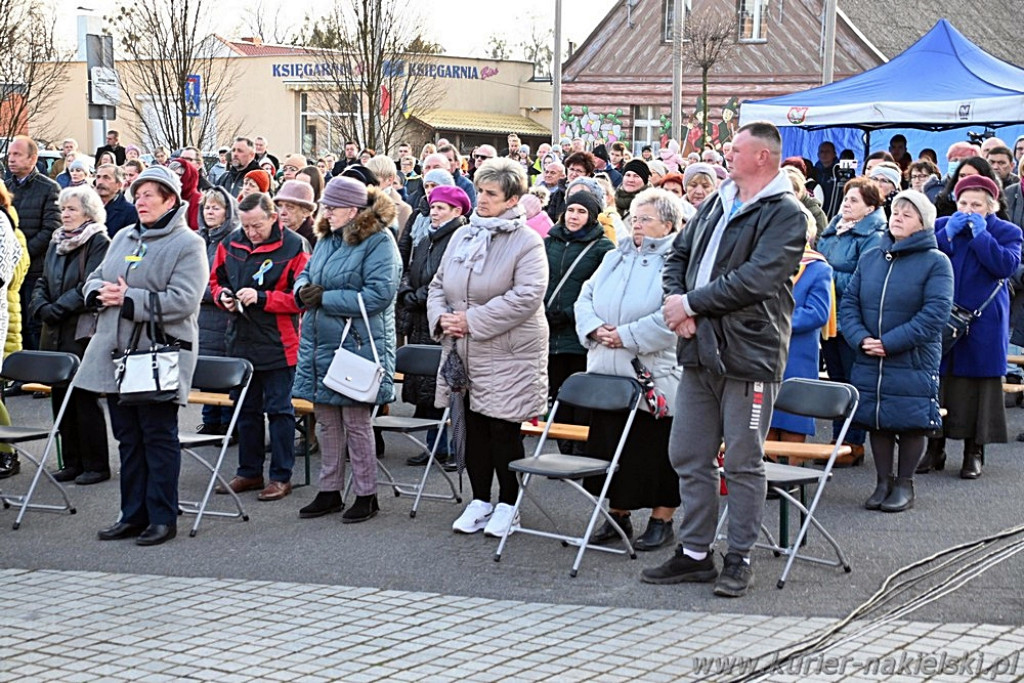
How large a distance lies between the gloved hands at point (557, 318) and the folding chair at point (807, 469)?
6.88ft

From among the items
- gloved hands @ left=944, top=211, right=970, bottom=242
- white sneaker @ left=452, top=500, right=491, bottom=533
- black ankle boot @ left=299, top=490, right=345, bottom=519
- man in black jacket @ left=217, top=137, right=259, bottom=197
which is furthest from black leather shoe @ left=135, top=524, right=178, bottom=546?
man in black jacket @ left=217, top=137, right=259, bottom=197

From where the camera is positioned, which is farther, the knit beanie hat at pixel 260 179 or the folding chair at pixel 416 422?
the knit beanie hat at pixel 260 179

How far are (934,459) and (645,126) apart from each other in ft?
117

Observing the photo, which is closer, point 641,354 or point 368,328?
point 641,354

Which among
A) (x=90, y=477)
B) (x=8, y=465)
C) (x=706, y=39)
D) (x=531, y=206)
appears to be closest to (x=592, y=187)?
(x=531, y=206)

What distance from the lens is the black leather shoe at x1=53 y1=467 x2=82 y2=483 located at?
9273mm

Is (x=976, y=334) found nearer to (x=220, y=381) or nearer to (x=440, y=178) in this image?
(x=440, y=178)

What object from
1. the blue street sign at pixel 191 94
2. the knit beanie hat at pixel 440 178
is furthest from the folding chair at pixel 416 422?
the blue street sign at pixel 191 94

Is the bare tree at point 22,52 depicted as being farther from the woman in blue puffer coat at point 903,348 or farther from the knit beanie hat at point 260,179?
the woman in blue puffer coat at point 903,348

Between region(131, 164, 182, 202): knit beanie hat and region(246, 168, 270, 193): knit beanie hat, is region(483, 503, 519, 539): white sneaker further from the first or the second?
region(246, 168, 270, 193): knit beanie hat

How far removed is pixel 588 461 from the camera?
7281 millimetres

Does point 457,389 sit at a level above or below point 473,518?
above

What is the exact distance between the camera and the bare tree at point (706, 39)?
126ft

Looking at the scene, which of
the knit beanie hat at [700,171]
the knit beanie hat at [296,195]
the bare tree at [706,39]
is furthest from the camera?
the bare tree at [706,39]
